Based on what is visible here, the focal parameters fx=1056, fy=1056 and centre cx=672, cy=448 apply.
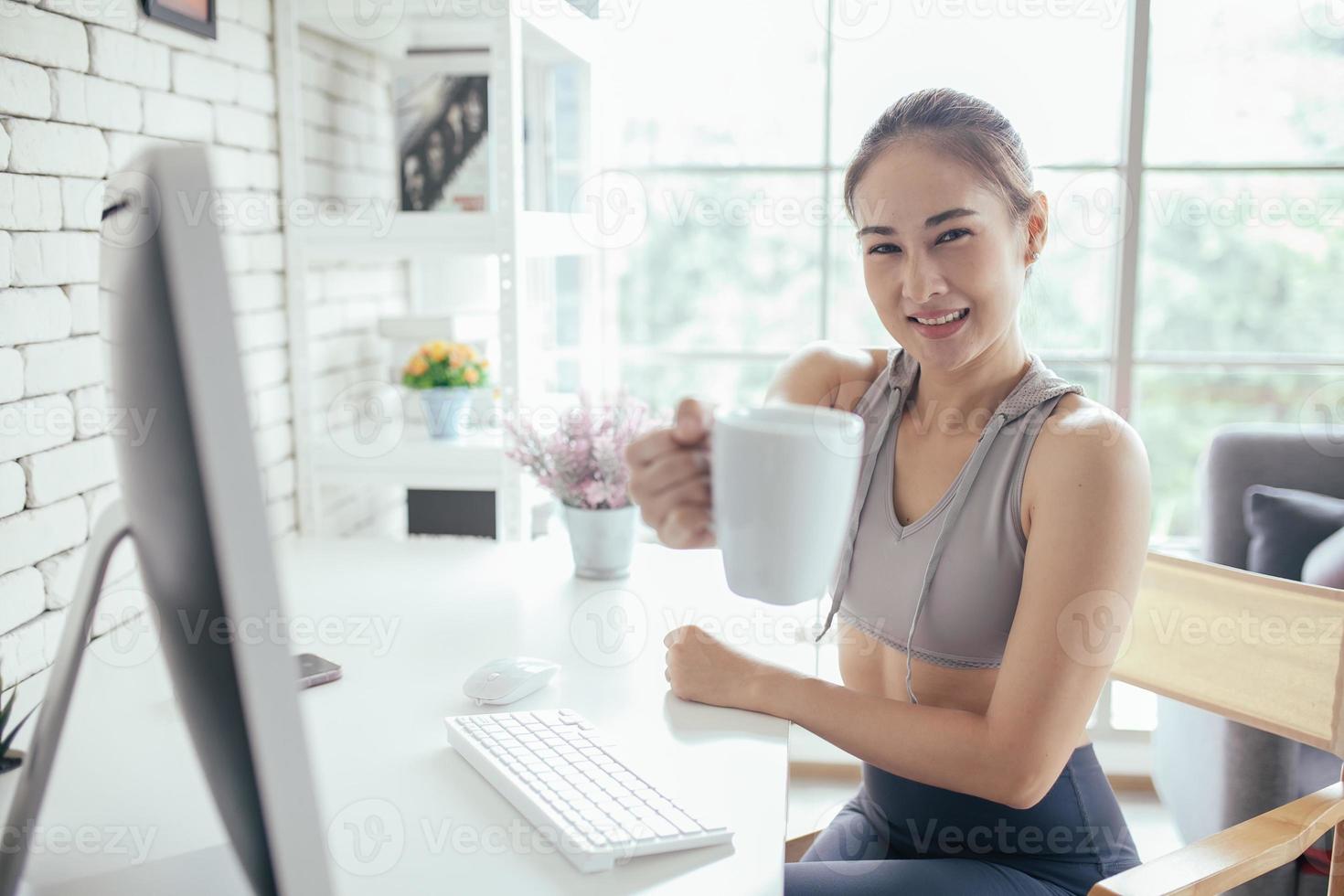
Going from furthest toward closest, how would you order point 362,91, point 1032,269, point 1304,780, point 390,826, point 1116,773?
point 1116,773 → point 362,91 → point 1304,780 → point 1032,269 → point 390,826

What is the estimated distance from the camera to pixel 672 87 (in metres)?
2.92

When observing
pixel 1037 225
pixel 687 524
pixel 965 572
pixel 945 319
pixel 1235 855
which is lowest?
pixel 1235 855

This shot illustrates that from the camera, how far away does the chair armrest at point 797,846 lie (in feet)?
4.52

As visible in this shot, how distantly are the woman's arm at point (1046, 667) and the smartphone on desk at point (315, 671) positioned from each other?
1.76 feet

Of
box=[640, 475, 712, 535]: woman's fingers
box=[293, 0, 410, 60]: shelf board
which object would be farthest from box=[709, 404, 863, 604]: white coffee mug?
box=[293, 0, 410, 60]: shelf board

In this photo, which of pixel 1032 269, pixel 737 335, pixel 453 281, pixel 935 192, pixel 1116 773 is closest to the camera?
pixel 935 192

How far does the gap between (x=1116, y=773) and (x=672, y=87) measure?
Result: 2185mm

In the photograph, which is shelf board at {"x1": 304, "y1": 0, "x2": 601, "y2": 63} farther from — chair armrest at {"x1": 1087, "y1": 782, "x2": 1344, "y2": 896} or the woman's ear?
chair armrest at {"x1": 1087, "y1": 782, "x2": 1344, "y2": 896}

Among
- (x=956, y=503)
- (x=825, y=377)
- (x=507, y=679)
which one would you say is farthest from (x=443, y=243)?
(x=956, y=503)

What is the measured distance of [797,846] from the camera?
1399 millimetres

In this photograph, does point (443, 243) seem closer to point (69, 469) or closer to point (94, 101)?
point (94, 101)

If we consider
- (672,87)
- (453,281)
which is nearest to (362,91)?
(453,281)

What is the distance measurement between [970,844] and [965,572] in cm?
33

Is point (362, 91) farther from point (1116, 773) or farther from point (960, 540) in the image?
point (1116, 773)
